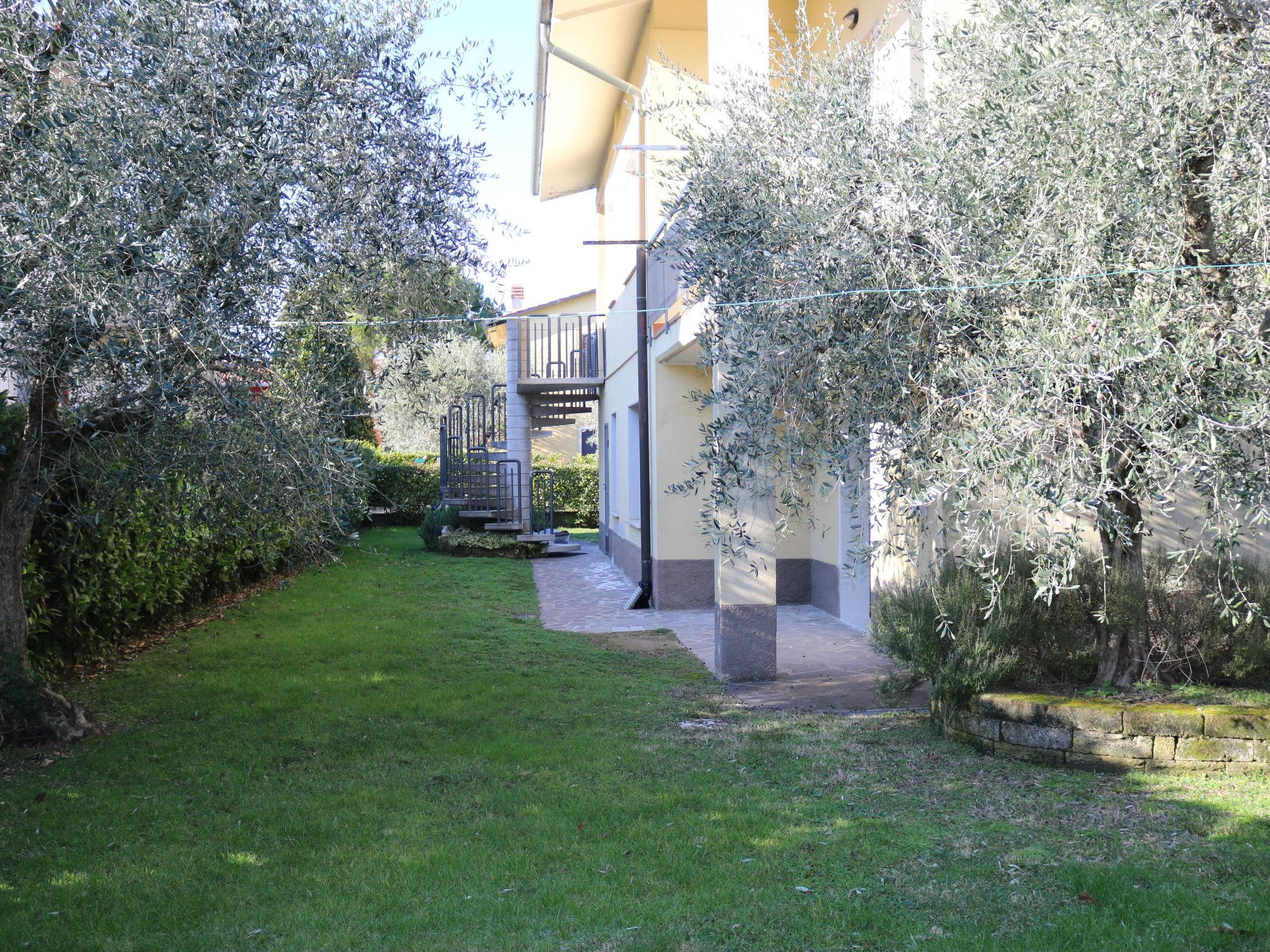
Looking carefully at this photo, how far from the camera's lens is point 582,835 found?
456 centimetres

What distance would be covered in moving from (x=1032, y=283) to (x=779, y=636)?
5.88 meters

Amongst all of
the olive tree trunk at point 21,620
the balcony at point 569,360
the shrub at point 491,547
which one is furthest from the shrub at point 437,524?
the olive tree trunk at point 21,620

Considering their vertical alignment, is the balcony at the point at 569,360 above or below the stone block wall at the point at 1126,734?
above

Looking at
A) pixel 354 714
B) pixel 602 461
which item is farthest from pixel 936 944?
pixel 602 461

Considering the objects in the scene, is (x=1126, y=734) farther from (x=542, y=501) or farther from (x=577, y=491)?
(x=577, y=491)

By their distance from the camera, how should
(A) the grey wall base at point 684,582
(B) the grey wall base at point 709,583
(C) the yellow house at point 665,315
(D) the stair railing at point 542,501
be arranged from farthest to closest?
(D) the stair railing at point 542,501
(A) the grey wall base at point 684,582
(B) the grey wall base at point 709,583
(C) the yellow house at point 665,315

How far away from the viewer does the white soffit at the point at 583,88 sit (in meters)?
11.9

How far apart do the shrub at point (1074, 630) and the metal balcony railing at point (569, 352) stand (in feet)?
38.7

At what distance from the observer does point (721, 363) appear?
6469mm

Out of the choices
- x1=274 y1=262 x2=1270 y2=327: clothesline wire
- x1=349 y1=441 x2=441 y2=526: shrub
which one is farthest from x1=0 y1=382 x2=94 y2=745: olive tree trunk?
x1=349 y1=441 x2=441 y2=526: shrub

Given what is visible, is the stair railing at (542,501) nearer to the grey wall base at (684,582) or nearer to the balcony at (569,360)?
the balcony at (569,360)

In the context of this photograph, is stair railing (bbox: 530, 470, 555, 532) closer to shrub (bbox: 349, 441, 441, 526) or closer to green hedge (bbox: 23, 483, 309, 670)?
shrub (bbox: 349, 441, 441, 526)

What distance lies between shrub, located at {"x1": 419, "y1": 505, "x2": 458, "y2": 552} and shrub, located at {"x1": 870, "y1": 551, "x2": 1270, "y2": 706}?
13225mm

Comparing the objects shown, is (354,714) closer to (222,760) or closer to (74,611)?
(222,760)
